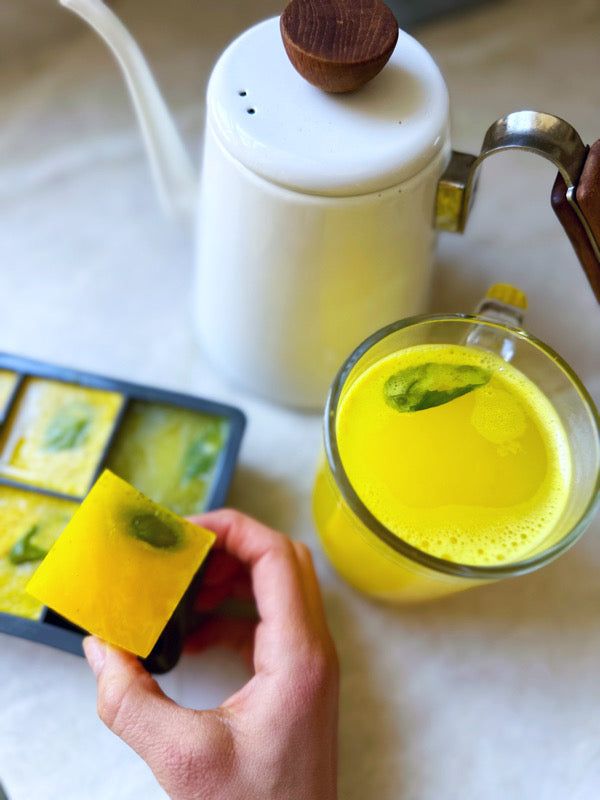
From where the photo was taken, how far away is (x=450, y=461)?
0.60m

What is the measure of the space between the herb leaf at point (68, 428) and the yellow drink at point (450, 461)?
0.23 metres

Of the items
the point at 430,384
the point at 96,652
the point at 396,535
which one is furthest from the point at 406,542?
the point at 96,652

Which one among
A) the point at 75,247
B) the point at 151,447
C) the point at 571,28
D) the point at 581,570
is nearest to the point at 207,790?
the point at 151,447

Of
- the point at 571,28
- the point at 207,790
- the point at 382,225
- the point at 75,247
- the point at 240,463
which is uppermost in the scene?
the point at 571,28

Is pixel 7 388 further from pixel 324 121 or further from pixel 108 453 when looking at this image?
pixel 324 121

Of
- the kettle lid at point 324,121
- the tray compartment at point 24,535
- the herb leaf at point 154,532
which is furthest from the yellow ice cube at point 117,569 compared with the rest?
the kettle lid at point 324,121

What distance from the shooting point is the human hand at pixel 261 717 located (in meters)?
0.55

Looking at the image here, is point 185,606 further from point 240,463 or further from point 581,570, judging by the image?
point 581,570

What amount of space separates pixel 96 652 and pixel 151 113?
1.38 feet

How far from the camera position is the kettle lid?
0.54m

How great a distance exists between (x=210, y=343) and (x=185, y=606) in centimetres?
26

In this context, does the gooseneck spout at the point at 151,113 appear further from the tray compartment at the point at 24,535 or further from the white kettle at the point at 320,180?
the tray compartment at the point at 24,535

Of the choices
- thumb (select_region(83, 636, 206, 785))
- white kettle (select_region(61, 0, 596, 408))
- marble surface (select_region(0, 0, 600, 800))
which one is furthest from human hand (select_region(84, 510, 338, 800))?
white kettle (select_region(61, 0, 596, 408))

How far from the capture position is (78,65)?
0.93 metres
